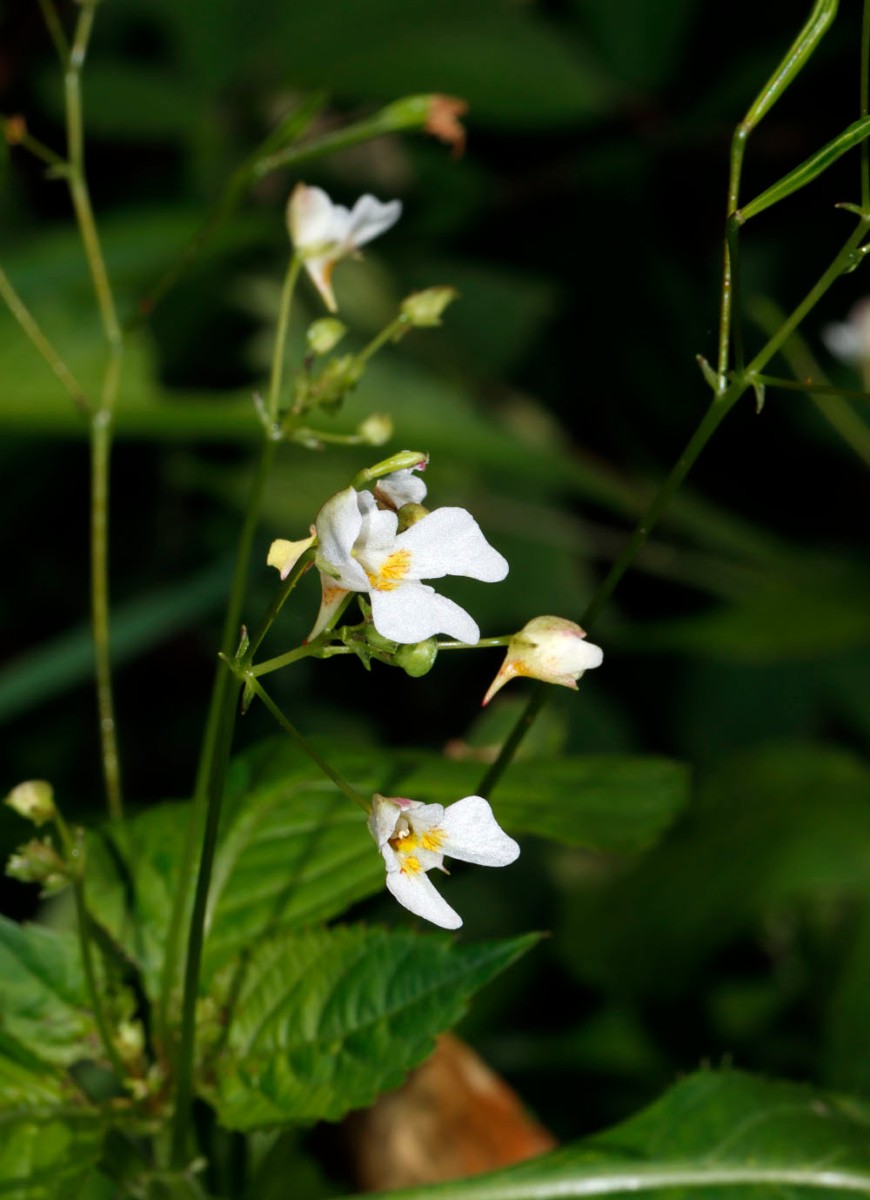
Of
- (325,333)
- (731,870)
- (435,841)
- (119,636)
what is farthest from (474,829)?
(731,870)

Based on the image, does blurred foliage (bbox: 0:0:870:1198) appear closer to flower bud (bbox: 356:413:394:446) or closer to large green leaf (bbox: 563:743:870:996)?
large green leaf (bbox: 563:743:870:996)

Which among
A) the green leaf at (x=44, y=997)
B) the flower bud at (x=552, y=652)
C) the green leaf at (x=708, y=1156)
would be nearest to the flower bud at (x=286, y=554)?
the flower bud at (x=552, y=652)

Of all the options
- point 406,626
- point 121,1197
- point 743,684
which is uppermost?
point 743,684

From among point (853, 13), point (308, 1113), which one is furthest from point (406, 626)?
point (853, 13)

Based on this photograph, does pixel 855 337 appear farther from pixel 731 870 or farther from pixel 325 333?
pixel 325 333

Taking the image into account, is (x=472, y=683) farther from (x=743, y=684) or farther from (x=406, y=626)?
(x=406, y=626)

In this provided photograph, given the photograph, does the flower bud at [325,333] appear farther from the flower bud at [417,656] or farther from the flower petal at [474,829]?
the flower petal at [474,829]

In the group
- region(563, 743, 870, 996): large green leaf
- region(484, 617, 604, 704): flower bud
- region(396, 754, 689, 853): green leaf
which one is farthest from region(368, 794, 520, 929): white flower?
region(563, 743, 870, 996): large green leaf
